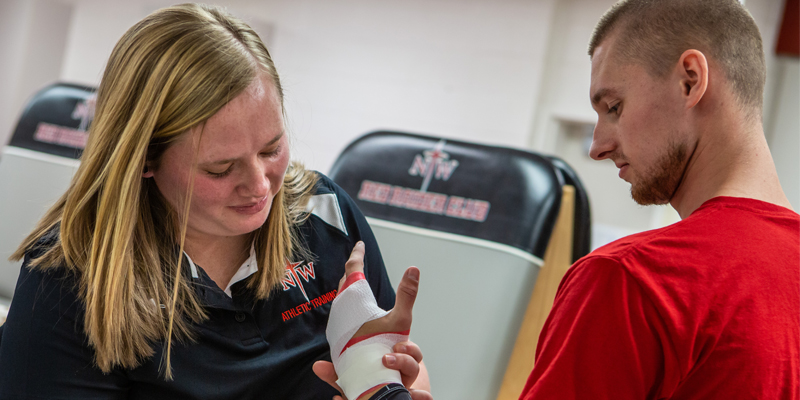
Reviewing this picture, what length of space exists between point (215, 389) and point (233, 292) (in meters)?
0.17

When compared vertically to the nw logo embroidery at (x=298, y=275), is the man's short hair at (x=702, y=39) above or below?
above

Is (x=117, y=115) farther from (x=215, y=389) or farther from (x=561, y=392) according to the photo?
(x=561, y=392)

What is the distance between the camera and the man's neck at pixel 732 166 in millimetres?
784

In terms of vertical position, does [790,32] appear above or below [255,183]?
above

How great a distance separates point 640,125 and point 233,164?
2.02ft

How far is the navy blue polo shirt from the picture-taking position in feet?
3.02

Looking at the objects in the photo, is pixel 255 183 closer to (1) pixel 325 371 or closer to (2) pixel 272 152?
(2) pixel 272 152

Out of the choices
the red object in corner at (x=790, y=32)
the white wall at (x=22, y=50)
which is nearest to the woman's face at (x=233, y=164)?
the red object in corner at (x=790, y=32)

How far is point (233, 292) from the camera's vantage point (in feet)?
3.58

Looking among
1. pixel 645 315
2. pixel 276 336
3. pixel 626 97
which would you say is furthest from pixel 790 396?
pixel 276 336

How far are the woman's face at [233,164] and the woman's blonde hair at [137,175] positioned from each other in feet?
0.07

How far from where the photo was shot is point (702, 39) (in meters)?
0.83

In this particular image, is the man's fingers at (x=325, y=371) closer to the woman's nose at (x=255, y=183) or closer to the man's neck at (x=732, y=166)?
the woman's nose at (x=255, y=183)

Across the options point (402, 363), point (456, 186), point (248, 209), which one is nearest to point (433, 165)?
point (456, 186)
